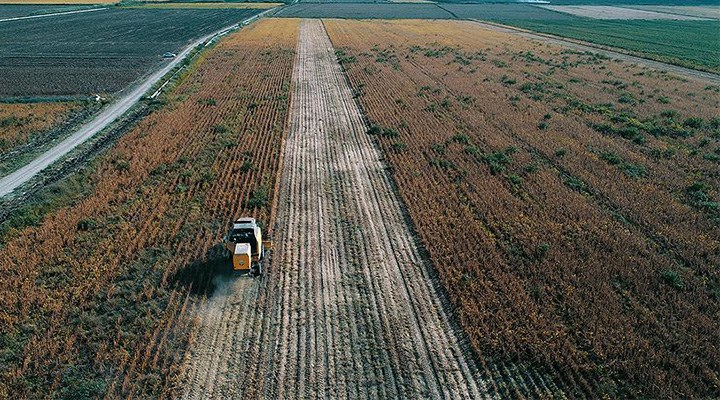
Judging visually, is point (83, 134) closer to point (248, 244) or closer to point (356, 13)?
point (248, 244)

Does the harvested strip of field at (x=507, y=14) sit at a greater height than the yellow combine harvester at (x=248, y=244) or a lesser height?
greater

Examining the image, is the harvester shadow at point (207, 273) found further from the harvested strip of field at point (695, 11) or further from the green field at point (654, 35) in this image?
the harvested strip of field at point (695, 11)

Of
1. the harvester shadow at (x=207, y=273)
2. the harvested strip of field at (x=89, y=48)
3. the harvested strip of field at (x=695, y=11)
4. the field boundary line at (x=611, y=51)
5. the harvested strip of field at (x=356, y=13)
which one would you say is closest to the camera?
the harvester shadow at (x=207, y=273)

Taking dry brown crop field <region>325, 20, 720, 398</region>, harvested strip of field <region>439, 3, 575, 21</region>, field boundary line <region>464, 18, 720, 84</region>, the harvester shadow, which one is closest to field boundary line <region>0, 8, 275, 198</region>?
the harvester shadow

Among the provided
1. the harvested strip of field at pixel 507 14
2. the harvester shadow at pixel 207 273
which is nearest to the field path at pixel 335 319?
the harvester shadow at pixel 207 273

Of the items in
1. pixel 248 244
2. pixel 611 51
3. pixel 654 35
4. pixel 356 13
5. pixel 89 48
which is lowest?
pixel 248 244

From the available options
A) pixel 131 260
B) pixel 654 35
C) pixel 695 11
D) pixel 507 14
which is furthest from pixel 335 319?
pixel 695 11

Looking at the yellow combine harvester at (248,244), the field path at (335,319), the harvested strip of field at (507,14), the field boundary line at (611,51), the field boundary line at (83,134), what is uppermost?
the harvested strip of field at (507,14)
